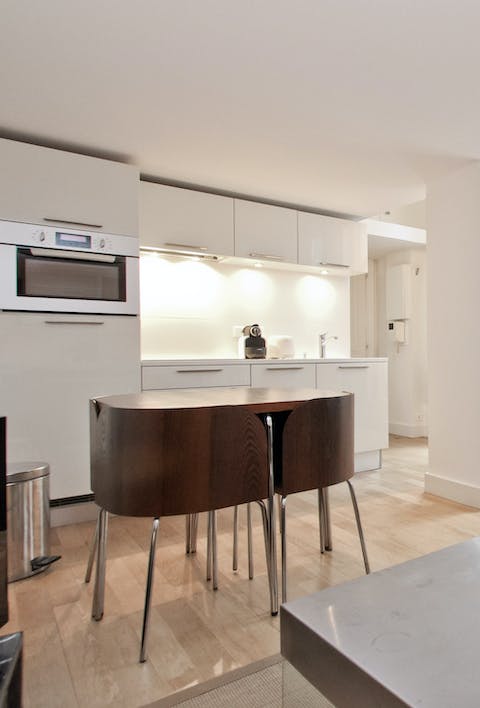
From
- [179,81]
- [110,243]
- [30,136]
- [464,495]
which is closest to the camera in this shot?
[179,81]

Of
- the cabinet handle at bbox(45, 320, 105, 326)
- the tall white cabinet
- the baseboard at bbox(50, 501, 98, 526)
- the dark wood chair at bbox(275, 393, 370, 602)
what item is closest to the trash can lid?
the tall white cabinet

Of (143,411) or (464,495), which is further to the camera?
(464,495)

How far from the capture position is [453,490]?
117 inches

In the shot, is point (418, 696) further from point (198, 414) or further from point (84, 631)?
point (84, 631)

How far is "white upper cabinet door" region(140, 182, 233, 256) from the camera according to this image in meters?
3.04

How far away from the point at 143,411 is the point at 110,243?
5.33ft

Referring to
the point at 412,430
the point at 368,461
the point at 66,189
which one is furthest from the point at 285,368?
the point at 412,430

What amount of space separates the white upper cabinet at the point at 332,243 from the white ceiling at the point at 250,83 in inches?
28.2

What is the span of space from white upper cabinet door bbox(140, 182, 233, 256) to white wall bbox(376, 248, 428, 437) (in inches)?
120

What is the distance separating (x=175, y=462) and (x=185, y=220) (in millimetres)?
2204

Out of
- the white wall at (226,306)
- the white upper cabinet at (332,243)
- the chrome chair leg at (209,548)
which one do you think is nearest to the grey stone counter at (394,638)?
the chrome chair leg at (209,548)

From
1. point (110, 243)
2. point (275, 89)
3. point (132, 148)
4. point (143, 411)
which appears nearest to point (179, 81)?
point (275, 89)

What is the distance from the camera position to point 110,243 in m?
2.68

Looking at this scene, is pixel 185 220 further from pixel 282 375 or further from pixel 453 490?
pixel 453 490
